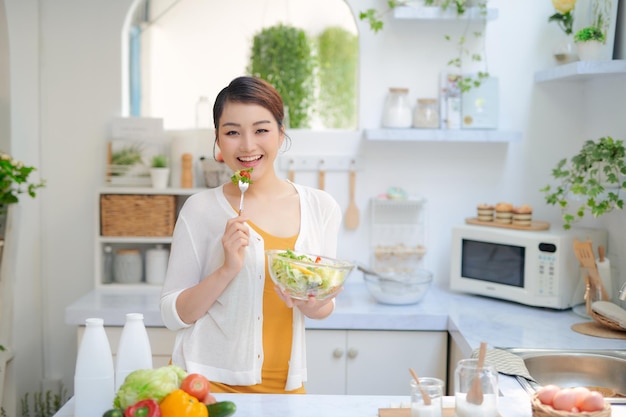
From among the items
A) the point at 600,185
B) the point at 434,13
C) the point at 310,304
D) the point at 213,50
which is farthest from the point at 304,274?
the point at 213,50

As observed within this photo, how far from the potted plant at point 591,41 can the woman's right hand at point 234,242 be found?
171 cm

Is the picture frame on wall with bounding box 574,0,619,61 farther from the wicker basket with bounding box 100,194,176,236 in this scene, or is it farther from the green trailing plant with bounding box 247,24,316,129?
the wicker basket with bounding box 100,194,176,236

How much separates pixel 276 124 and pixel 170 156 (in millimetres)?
1588

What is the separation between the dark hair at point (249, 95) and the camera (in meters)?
1.95

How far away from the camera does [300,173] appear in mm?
3516

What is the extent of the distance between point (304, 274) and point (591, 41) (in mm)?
1722

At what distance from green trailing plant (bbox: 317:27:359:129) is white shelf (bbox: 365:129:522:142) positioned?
1.05 feet

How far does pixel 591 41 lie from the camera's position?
290 cm

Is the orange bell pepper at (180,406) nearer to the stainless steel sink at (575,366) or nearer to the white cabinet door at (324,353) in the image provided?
the stainless steel sink at (575,366)

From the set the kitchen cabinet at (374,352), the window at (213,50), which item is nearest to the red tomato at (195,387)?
the kitchen cabinet at (374,352)

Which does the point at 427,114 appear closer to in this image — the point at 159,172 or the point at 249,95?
the point at 159,172

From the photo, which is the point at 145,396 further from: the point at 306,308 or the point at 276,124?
the point at 276,124

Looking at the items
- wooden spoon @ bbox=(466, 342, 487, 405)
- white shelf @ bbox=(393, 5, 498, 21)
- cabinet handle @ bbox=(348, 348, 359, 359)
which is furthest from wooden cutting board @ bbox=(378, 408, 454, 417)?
white shelf @ bbox=(393, 5, 498, 21)

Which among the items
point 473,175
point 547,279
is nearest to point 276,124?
point 547,279
